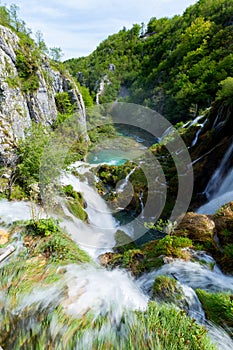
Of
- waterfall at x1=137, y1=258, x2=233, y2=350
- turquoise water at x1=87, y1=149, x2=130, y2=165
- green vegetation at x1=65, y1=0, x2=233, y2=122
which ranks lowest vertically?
turquoise water at x1=87, y1=149, x2=130, y2=165

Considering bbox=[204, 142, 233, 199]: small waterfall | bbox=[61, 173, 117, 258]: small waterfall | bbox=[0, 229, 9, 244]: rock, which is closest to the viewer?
bbox=[0, 229, 9, 244]: rock

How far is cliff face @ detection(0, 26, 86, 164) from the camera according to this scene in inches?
421

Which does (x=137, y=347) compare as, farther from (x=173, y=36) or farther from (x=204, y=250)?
(x=173, y=36)

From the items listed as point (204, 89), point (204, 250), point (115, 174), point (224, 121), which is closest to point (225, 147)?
point (224, 121)

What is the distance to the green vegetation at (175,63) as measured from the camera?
102ft

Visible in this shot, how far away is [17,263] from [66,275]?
96 centimetres

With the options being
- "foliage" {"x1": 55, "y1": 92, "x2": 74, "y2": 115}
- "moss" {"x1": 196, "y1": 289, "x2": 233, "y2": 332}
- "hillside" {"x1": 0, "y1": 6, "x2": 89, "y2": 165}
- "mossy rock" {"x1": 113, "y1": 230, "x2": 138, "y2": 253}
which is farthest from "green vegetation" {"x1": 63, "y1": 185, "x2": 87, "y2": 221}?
"foliage" {"x1": 55, "y1": 92, "x2": 74, "y2": 115}

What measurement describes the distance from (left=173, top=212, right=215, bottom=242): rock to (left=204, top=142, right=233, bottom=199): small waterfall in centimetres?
475

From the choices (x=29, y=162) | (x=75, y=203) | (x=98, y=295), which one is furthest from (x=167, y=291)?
(x=29, y=162)

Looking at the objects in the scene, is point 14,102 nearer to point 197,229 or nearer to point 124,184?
point 124,184

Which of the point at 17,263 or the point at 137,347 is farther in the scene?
the point at 17,263

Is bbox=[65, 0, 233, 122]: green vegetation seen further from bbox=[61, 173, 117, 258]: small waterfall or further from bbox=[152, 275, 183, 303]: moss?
bbox=[152, 275, 183, 303]: moss

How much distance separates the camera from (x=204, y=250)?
4.63m

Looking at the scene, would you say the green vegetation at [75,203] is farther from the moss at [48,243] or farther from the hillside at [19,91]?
the moss at [48,243]
